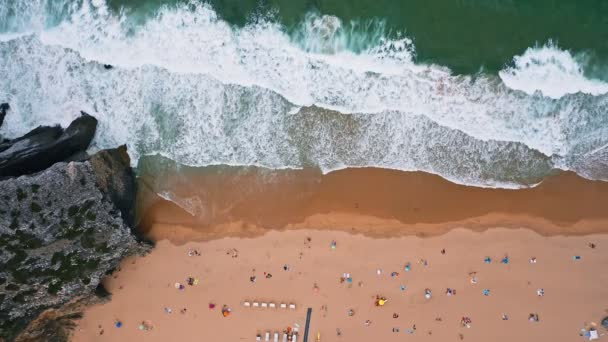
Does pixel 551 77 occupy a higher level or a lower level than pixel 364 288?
higher

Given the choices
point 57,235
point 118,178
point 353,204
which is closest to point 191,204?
point 118,178

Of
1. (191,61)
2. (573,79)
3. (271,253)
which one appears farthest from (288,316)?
(573,79)

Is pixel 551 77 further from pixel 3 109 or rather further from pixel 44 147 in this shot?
pixel 3 109

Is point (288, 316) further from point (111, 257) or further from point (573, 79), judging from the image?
point (573, 79)

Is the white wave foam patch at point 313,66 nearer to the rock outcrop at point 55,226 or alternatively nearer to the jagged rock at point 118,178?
the jagged rock at point 118,178

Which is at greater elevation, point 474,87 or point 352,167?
point 474,87

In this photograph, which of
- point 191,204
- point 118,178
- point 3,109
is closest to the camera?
point 118,178

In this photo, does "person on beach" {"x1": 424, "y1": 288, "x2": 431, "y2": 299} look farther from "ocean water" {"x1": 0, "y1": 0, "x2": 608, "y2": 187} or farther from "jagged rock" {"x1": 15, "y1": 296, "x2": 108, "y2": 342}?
"jagged rock" {"x1": 15, "y1": 296, "x2": 108, "y2": 342}
